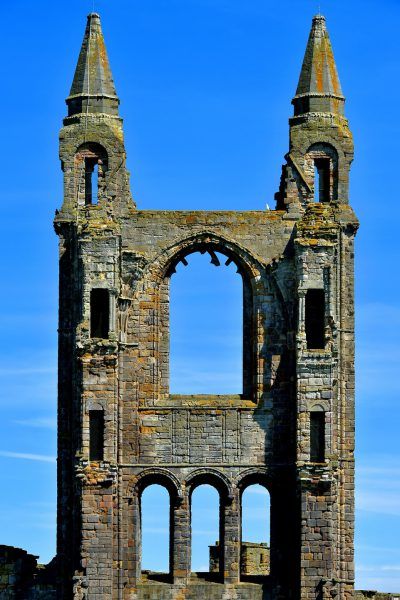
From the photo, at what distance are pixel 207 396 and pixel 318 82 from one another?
26.8 ft

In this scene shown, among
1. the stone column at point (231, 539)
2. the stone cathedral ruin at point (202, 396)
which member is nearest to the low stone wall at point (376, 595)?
the stone cathedral ruin at point (202, 396)

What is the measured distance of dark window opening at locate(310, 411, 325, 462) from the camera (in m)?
67.7

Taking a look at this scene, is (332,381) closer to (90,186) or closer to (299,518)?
(299,518)

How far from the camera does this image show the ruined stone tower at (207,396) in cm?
6762

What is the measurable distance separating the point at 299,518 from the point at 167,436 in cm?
392

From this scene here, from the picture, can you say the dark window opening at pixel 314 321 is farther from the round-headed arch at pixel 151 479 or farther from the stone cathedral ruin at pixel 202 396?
the round-headed arch at pixel 151 479

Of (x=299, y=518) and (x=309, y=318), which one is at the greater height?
(x=309, y=318)

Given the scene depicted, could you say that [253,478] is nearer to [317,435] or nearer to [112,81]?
[317,435]

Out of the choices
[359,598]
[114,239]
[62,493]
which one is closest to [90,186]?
[114,239]

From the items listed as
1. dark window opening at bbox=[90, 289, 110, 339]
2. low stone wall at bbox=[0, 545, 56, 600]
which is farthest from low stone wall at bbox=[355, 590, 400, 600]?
dark window opening at bbox=[90, 289, 110, 339]

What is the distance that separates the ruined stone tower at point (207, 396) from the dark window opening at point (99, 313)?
5cm

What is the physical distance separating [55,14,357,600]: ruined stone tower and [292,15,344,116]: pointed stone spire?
35mm

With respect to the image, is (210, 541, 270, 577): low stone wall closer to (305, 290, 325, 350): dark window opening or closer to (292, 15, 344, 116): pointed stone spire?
(305, 290, 325, 350): dark window opening

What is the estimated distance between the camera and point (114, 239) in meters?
68.3
